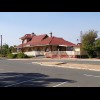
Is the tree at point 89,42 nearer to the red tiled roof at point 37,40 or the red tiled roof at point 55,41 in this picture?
the red tiled roof at point 55,41

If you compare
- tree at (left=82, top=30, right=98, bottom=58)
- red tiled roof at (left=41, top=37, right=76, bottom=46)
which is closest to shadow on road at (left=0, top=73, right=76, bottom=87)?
tree at (left=82, top=30, right=98, bottom=58)

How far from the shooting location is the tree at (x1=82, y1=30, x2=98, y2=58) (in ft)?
176

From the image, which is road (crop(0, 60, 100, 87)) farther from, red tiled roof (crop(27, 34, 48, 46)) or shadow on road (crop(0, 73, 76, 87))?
red tiled roof (crop(27, 34, 48, 46))

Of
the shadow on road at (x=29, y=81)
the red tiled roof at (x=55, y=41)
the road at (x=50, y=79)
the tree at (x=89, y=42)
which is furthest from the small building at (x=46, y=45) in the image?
the shadow on road at (x=29, y=81)

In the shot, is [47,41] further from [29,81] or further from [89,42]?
[29,81]

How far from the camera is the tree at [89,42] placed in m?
53.7

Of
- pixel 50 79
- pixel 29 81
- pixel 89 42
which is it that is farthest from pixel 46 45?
pixel 29 81

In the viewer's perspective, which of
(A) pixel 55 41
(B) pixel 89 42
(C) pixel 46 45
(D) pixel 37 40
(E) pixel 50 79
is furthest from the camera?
(D) pixel 37 40

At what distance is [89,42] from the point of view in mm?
54812
